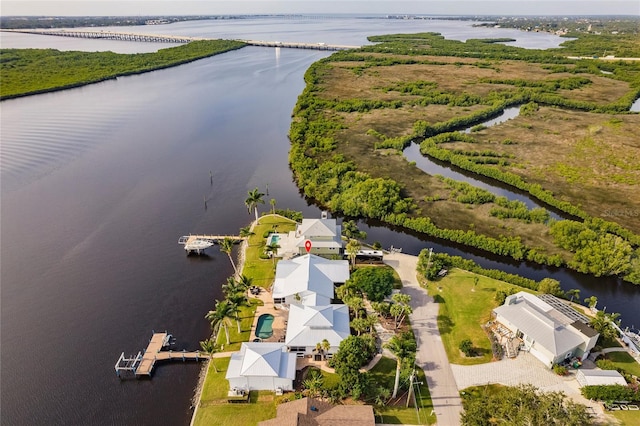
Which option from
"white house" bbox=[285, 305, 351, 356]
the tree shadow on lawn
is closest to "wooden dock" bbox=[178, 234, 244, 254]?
"white house" bbox=[285, 305, 351, 356]

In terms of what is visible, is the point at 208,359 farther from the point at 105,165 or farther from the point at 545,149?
the point at 545,149

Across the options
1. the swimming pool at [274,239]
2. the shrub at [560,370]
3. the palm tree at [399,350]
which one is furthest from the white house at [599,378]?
the swimming pool at [274,239]

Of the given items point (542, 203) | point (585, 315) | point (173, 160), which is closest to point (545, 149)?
point (542, 203)

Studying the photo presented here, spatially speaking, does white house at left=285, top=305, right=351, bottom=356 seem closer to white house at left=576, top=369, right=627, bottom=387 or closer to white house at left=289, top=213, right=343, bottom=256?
white house at left=289, top=213, right=343, bottom=256

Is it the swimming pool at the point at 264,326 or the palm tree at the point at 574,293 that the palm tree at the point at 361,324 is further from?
the palm tree at the point at 574,293

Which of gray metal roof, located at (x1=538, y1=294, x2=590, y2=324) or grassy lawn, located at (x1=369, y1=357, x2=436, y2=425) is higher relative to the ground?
gray metal roof, located at (x1=538, y1=294, x2=590, y2=324)
